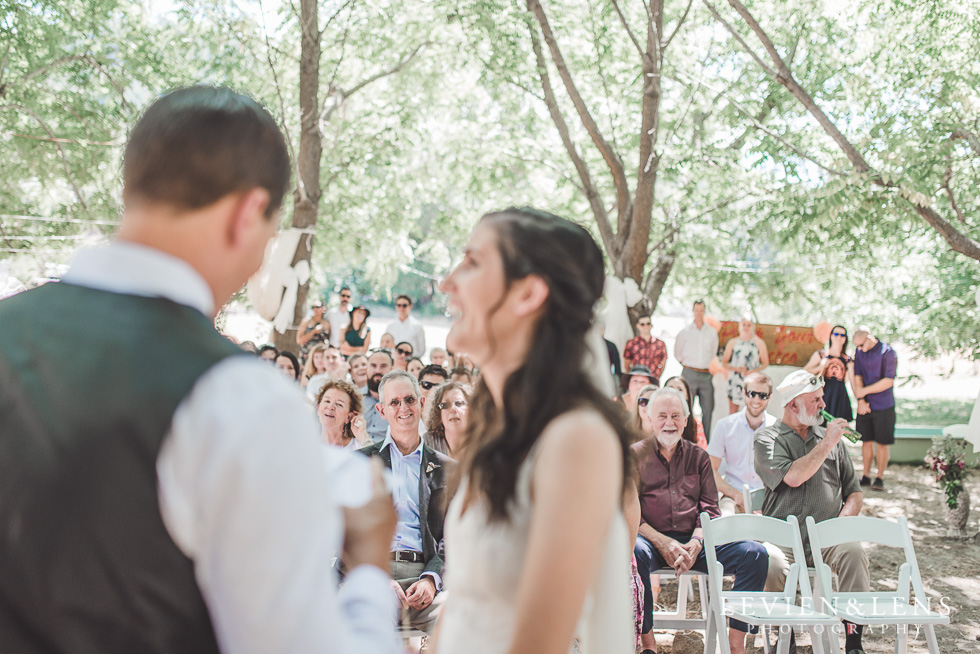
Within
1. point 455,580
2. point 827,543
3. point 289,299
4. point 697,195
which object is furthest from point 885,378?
point 455,580

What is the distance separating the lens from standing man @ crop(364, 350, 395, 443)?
716 centimetres

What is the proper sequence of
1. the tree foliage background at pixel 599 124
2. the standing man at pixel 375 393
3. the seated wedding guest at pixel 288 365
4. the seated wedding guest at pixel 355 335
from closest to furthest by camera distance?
the standing man at pixel 375 393, the seated wedding guest at pixel 288 365, the tree foliage background at pixel 599 124, the seated wedding guest at pixel 355 335

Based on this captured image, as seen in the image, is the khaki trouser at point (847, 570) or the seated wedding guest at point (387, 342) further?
the seated wedding guest at point (387, 342)

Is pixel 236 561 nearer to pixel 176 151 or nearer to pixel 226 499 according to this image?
pixel 226 499

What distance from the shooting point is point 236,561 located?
0.92 m

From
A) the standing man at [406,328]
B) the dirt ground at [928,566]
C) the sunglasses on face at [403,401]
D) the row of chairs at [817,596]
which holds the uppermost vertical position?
the standing man at [406,328]

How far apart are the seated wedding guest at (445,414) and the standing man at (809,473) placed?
6.60 feet

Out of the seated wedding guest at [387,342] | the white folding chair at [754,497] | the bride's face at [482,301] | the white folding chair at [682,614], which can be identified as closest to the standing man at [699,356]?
the seated wedding guest at [387,342]

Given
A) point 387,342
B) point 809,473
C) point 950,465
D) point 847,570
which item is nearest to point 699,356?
point 950,465

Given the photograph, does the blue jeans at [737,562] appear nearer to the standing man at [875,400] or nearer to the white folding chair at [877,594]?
the white folding chair at [877,594]

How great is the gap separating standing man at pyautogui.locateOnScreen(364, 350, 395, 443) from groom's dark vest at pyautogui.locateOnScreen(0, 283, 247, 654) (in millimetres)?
6172

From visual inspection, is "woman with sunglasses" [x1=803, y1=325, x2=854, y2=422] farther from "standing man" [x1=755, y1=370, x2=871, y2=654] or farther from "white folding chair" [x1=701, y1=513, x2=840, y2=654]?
"white folding chair" [x1=701, y1=513, x2=840, y2=654]

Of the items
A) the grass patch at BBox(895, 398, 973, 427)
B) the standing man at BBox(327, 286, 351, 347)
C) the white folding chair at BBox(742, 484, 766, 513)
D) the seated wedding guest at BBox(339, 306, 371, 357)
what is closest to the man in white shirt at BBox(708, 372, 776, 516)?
the white folding chair at BBox(742, 484, 766, 513)

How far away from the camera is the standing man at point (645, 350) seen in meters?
10.8
